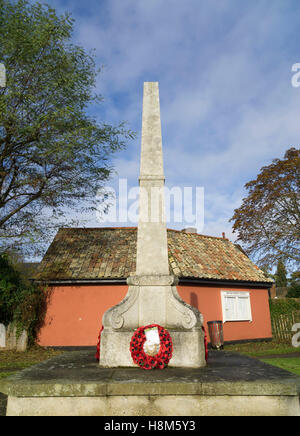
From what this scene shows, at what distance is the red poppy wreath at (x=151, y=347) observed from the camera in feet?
14.1

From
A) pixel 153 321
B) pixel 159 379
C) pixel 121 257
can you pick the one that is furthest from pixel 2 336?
pixel 159 379

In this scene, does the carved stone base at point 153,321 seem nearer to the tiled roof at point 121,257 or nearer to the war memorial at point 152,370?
the war memorial at point 152,370

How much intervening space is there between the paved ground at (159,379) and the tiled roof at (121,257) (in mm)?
8344

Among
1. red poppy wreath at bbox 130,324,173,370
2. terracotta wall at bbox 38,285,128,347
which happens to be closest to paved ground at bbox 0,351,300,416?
red poppy wreath at bbox 130,324,173,370

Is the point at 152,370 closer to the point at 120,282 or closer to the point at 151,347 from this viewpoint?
the point at 151,347

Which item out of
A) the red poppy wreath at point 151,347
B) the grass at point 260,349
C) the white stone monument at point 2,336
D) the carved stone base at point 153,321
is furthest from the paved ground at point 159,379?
the white stone monument at point 2,336

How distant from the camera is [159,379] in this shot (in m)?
3.55

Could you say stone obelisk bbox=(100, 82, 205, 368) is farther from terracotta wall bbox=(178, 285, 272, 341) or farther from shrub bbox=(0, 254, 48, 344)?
shrub bbox=(0, 254, 48, 344)

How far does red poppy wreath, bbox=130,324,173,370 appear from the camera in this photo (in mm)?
4305

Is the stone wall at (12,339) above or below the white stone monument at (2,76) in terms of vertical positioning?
below

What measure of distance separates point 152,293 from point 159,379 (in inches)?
64.0

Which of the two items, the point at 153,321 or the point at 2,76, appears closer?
the point at 153,321

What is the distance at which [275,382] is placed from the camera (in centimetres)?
332

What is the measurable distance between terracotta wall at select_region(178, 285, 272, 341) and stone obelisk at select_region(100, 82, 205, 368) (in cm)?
767
